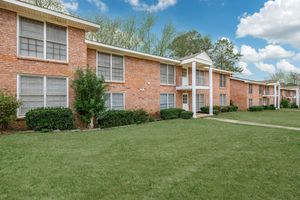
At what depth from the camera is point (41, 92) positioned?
9.68 m

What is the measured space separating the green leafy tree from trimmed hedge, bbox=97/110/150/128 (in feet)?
2.05

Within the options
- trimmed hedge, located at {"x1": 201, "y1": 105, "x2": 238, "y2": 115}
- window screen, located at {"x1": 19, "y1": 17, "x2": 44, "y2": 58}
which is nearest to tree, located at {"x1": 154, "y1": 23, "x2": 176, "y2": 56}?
trimmed hedge, located at {"x1": 201, "y1": 105, "x2": 238, "y2": 115}

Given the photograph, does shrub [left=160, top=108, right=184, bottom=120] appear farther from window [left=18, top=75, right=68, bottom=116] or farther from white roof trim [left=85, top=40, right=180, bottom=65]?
window [left=18, top=75, right=68, bottom=116]

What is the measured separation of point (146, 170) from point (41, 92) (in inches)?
319

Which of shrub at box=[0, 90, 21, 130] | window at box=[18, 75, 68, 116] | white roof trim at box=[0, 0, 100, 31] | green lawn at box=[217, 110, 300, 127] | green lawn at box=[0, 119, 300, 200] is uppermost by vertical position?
white roof trim at box=[0, 0, 100, 31]

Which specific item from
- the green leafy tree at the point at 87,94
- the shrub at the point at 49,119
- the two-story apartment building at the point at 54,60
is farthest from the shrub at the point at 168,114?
the shrub at the point at 49,119

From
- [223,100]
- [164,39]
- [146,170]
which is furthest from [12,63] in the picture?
[164,39]

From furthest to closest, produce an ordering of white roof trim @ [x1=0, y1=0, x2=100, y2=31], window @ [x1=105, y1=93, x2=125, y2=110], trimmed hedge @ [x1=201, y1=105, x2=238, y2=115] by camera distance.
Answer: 1. trimmed hedge @ [x1=201, y1=105, x2=238, y2=115]
2. window @ [x1=105, y1=93, x2=125, y2=110]
3. white roof trim @ [x1=0, y1=0, x2=100, y2=31]

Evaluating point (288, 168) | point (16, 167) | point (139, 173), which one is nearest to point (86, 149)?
point (16, 167)

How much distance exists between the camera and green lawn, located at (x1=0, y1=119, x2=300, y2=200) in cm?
321

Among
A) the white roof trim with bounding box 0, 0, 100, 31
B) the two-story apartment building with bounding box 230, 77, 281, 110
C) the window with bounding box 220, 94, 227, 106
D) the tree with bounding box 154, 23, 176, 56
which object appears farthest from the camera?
the tree with bounding box 154, 23, 176, 56

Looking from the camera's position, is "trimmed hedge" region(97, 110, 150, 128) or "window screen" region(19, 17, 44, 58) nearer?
"window screen" region(19, 17, 44, 58)

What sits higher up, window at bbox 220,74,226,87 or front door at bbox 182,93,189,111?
window at bbox 220,74,226,87

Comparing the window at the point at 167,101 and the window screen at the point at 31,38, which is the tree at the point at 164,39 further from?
the window screen at the point at 31,38
